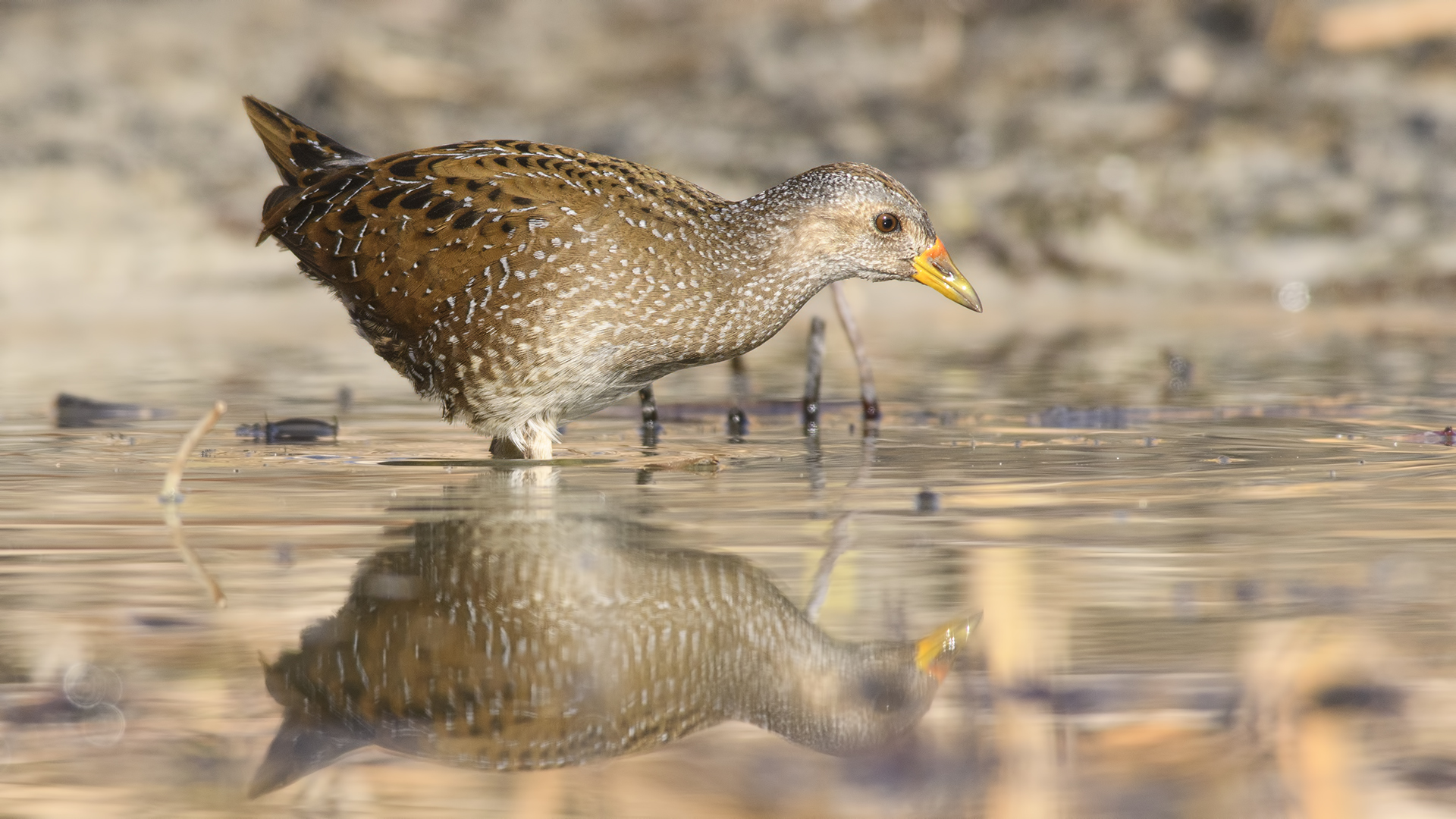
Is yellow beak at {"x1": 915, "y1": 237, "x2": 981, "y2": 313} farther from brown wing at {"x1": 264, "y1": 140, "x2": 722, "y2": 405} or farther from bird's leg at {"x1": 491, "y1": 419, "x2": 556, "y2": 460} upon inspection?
bird's leg at {"x1": 491, "y1": 419, "x2": 556, "y2": 460}

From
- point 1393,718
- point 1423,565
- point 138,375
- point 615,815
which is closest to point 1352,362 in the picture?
point 1423,565

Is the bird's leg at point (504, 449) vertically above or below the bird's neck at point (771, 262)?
below

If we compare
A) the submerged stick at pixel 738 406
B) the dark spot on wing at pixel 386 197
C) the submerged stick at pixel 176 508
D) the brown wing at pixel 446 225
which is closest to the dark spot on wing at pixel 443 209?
the brown wing at pixel 446 225

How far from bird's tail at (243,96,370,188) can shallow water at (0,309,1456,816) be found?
2.86 feet

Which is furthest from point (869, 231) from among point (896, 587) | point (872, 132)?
point (872, 132)

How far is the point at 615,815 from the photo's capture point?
2.51m

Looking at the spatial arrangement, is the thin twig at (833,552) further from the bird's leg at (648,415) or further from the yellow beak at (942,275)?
the bird's leg at (648,415)

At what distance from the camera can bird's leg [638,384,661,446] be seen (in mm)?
6430

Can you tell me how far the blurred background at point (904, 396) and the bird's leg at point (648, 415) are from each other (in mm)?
105

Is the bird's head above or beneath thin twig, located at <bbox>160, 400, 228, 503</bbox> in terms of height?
above

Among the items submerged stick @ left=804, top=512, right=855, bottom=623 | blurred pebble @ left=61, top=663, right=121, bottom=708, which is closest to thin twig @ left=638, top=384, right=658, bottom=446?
submerged stick @ left=804, top=512, right=855, bottom=623

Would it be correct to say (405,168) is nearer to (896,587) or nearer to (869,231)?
(869,231)

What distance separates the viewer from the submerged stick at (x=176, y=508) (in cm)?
373

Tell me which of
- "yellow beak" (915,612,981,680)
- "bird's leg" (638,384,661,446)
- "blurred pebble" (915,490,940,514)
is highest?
"bird's leg" (638,384,661,446)
